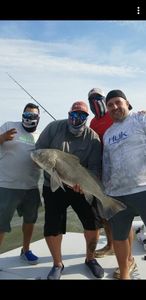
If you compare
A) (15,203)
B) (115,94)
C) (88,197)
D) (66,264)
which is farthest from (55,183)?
(66,264)

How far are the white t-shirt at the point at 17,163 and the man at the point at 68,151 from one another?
0.35 meters

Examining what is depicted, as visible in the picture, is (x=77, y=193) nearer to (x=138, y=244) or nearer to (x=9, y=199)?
(x=9, y=199)

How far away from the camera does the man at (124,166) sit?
4309mm

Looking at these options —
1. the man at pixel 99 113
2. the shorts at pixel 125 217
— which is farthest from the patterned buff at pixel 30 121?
the shorts at pixel 125 217

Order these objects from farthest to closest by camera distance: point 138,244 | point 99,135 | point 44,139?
point 138,244 → point 99,135 → point 44,139

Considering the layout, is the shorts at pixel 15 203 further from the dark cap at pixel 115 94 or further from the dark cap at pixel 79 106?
the dark cap at pixel 115 94

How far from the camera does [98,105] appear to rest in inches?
216

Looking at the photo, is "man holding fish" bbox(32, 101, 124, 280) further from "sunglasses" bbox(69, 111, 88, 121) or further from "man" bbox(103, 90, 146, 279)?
"man" bbox(103, 90, 146, 279)

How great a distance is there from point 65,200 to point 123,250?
1.03 m

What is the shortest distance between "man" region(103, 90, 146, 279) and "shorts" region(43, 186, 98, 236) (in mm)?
593

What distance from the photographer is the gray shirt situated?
16.3ft

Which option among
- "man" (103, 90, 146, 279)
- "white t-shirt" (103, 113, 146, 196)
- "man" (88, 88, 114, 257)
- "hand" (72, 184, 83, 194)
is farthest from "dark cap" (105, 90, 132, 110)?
"hand" (72, 184, 83, 194)

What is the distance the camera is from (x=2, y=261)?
5707 millimetres
